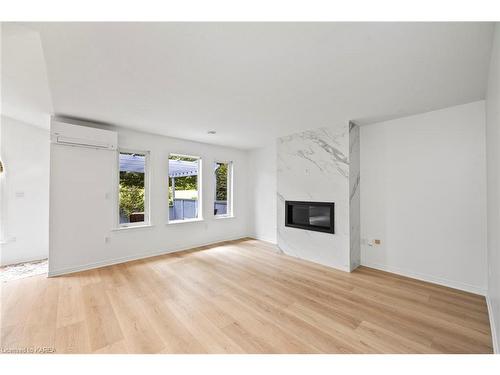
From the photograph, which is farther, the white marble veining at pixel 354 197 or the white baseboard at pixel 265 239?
the white baseboard at pixel 265 239

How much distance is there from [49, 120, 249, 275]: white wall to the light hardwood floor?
425 millimetres

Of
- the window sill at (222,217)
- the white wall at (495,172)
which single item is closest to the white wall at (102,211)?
the window sill at (222,217)

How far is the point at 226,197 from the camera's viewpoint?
5.84m

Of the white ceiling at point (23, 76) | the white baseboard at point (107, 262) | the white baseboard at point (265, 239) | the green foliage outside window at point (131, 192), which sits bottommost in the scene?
the white baseboard at point (265, 239)

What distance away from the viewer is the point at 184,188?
200 inches

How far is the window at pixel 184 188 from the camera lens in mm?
4797

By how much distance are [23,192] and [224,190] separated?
400cm

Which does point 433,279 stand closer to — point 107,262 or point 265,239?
point 265,239

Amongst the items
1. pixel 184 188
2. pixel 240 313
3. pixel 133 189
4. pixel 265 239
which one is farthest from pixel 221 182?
pixel 240 313

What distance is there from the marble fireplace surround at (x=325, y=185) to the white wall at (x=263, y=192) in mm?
904

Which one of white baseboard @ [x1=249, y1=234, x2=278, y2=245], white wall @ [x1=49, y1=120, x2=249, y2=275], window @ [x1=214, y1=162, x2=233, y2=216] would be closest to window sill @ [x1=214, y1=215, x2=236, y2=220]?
window @ [x1=214, y1=162, x2=233, y2=216]

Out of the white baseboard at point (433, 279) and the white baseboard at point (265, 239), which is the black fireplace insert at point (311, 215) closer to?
the white baseboard at point (433, 279)
